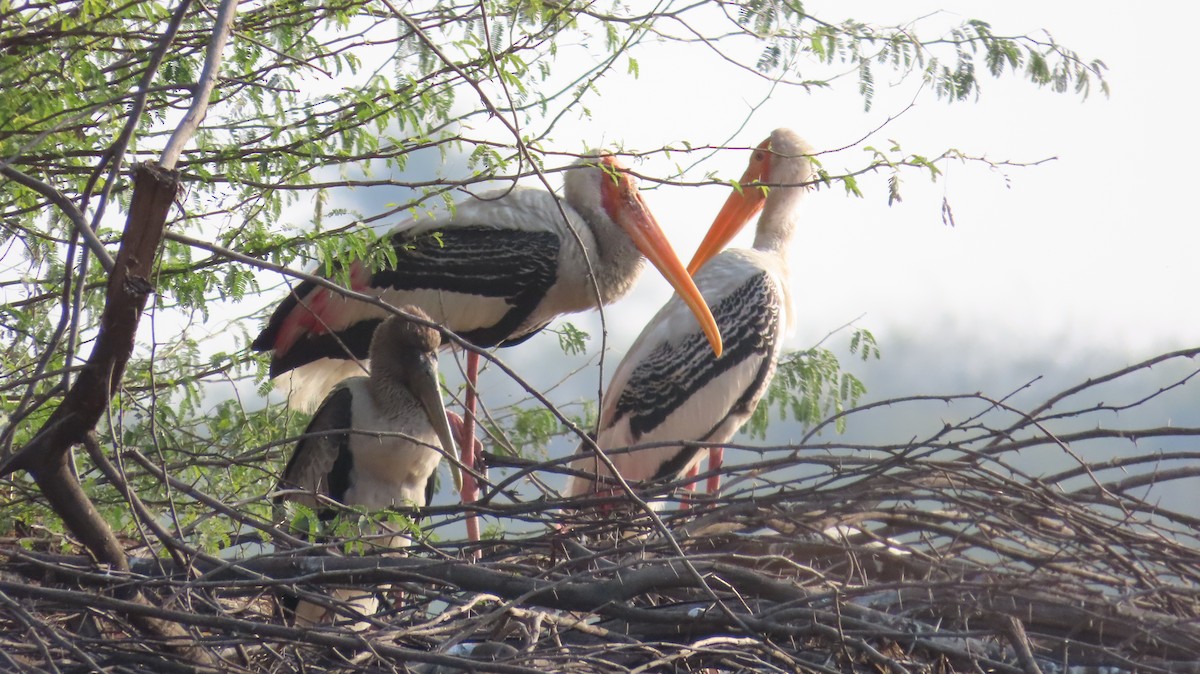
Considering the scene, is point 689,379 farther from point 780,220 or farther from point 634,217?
point 780,220

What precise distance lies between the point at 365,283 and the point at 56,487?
2844mm

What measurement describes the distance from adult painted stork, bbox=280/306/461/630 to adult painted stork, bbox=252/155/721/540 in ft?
2.08

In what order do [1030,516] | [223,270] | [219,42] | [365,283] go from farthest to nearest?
[365,283] < [223,270] < [1030,516] < [219,42]

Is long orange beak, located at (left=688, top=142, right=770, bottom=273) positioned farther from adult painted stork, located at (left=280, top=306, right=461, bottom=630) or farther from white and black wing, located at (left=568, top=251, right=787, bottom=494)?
adult painted stork, located at (left=280, top=306, right=461, bottom=630)

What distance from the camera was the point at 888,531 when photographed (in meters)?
3.88

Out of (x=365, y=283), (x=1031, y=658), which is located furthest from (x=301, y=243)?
(x=1031, y=658)

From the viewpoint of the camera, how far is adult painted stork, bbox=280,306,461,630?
14.7ft

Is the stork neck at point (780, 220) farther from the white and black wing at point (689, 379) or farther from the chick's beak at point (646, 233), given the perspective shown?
the chick's beak at point (646, 233)

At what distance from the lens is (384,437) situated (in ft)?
14.5

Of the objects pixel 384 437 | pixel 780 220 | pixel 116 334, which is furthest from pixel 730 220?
pixel 116 334

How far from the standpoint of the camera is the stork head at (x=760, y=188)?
6.11 meters

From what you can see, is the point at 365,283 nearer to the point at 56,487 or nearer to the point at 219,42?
the point at 56,487

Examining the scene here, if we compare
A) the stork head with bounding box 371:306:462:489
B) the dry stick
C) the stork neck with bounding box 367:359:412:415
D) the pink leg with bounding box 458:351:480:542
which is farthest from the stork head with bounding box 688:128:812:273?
the dry stick

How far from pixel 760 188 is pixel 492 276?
A: 1.38 m
